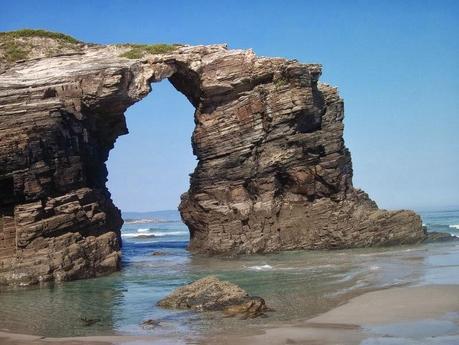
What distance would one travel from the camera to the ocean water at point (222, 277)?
16.4 metres

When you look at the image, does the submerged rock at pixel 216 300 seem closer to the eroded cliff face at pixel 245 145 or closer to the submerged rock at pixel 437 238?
the eroded cliff face at pixel 245 145

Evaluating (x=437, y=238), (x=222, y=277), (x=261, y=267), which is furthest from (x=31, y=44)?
(x=437, y=238)

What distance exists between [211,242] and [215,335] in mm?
26227

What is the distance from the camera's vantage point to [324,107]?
43.6 meters

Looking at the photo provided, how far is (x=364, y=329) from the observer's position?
45.0 feet

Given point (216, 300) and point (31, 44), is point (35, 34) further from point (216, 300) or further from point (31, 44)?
point (216, 300)

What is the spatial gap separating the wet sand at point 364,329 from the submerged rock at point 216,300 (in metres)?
2.08

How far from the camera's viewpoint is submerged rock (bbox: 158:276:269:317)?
55.7ft

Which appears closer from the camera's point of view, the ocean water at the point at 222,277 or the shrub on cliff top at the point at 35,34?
the ocean water at the point at 222,277

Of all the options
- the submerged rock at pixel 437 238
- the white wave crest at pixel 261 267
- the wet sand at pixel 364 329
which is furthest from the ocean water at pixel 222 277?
the submerged rock at pixel 437 238

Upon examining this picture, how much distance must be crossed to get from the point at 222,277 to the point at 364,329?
46.1 ft

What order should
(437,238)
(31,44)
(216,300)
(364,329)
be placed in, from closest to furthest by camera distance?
1. (364,329)
2. (216,300)
3. (31,44)
4. (437,238)

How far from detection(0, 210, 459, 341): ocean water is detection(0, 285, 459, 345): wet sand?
0.88 metres

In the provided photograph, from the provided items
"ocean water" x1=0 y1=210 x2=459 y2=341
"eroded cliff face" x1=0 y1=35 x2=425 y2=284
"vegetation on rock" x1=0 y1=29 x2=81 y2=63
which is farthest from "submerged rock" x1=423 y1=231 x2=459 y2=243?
"vegetation on rock" x1=0 y1=29 x2=81 y2=63
